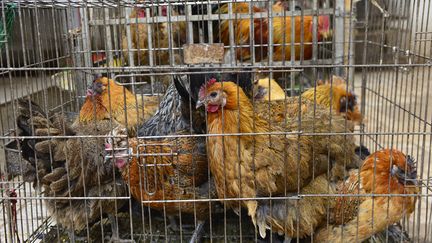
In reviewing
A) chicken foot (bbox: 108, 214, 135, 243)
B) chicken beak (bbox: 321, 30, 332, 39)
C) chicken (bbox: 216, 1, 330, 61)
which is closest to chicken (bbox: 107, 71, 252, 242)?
chicken foot (bbox: 108, 214, 135, 243)

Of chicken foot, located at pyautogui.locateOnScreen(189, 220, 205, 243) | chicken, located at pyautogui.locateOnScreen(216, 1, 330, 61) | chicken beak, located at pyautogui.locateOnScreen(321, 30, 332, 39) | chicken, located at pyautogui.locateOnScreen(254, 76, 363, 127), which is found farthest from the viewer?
chicken beak, located at pyautogui.locateOnScreen(321, 30, 332, 39)

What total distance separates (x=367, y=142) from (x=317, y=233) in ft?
7.02

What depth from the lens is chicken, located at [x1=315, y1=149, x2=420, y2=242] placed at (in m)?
2.71

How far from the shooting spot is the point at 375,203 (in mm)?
2717

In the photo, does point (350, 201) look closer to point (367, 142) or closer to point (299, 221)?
point (299, 221)

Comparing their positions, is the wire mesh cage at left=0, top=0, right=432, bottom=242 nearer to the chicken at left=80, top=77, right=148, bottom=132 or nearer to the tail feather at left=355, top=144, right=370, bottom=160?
the chicken at left=80, top=77, right=148, bottom=132

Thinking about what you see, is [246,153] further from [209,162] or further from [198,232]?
[198,232]

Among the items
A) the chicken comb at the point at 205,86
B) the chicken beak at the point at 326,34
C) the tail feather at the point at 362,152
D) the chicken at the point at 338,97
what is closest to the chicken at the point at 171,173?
the chicken comb at the point at 205,86

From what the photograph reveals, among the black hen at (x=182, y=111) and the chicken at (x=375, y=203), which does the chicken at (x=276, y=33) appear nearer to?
the black hen at (x=182, y=111)

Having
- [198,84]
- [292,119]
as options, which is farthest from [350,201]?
[198,84]

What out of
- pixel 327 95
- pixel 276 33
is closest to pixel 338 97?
pixel 327 95

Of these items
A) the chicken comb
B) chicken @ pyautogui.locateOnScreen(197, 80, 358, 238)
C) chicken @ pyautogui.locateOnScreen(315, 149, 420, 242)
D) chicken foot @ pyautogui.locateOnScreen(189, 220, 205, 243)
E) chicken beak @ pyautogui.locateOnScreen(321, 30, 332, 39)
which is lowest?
chicken foot @ pyautogui.locateOnScreen(189, 220, 205, 243)

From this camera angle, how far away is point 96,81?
3.56 meters

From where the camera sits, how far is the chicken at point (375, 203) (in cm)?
271
